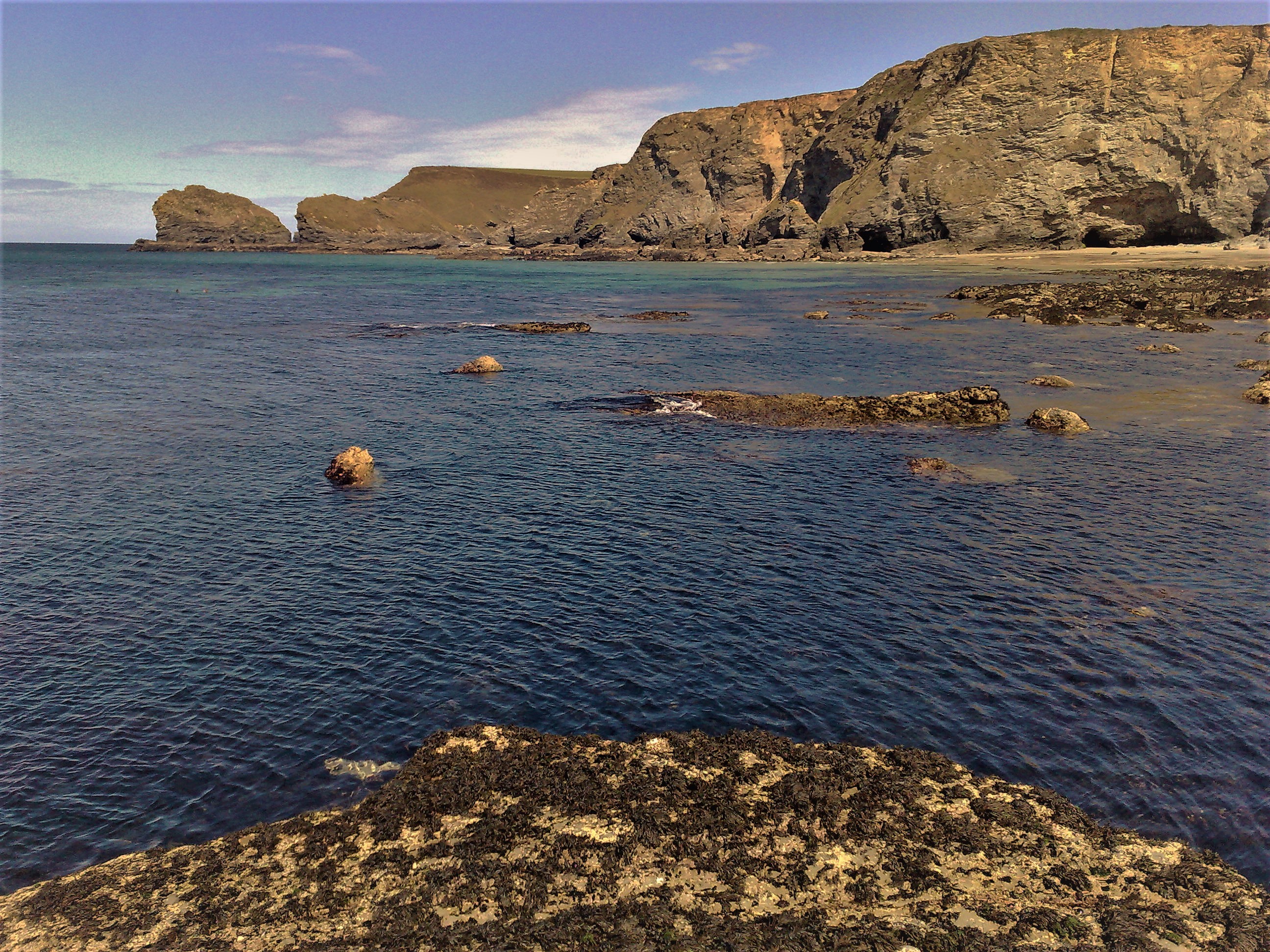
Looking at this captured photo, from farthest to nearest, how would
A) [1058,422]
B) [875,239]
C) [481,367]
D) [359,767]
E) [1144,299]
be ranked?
[875,239]
[1144,299]
[481,367]
[1058,422]
[359,767]

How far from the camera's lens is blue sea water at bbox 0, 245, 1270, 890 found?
1356cm

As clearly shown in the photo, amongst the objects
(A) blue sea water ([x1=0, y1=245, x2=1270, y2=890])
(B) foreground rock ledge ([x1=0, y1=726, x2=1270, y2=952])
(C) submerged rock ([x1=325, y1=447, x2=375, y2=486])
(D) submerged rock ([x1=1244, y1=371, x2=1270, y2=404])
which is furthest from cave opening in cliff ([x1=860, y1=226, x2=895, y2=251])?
(B) foreground rock ledge ([x1=0, y1=726, x2=1270, y2=952])

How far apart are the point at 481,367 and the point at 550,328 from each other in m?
20.1

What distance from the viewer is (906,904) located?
1005 centimetres

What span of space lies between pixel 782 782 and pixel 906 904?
2743mm

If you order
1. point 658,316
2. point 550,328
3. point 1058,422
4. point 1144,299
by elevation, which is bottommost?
point 1058,422

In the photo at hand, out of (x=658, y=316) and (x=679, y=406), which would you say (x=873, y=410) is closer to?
(x=679, y=406)

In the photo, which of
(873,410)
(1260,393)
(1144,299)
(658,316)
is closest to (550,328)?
(658,316)

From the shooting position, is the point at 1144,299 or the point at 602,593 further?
the point at 1144,299

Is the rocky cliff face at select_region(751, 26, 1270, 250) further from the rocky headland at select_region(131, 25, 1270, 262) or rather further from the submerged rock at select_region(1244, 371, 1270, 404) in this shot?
the submerged rock at select_region(1244, 371, 1270, 404)

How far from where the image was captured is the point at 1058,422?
110 feet

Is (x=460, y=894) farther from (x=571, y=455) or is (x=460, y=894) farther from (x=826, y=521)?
(x=571, y=455)

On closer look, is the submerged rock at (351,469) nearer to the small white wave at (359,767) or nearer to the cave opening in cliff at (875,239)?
the small white wave at (359,767)

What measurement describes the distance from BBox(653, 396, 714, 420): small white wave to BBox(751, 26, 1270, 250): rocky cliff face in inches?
4874
